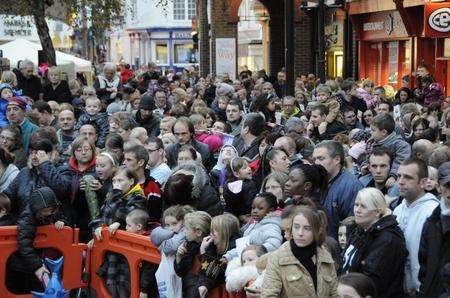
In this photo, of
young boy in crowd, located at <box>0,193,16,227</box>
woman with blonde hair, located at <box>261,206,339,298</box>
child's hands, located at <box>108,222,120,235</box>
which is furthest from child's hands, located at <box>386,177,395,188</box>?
young boy in crowd, located at <box>0,193,16,227</box>

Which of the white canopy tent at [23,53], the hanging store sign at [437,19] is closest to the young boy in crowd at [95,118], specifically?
the hanging store sign at [437,19]

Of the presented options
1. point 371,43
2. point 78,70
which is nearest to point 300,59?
point 371,43

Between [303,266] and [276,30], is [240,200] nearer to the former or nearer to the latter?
[303,266]

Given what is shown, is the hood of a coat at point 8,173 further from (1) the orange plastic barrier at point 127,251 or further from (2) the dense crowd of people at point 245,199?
(1) the orange plastic barrier at point 127,251

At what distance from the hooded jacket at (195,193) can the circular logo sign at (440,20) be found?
39.7 ft

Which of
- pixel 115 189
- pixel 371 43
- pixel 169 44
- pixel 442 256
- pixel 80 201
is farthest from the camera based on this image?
pixel 169 44

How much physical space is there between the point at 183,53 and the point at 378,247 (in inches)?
2901

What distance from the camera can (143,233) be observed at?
8.41m

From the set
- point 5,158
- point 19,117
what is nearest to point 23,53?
point 19,117

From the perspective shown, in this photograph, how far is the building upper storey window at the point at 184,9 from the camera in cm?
7562

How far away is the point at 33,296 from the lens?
29.3ft

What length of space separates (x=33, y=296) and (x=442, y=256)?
13.9ft

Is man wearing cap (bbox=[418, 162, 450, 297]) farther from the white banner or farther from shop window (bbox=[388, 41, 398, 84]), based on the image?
the white banner

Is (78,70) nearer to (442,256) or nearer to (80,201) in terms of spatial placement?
(80,201)
